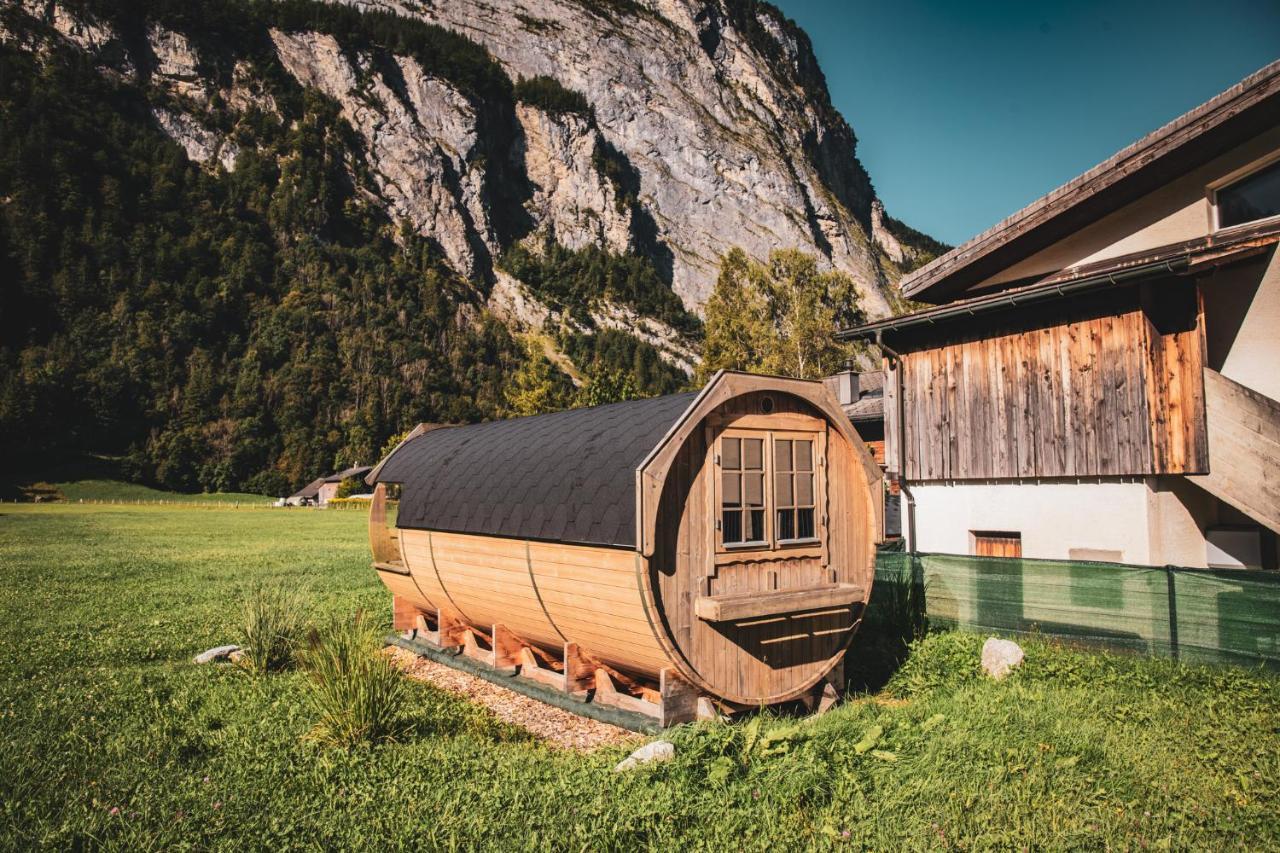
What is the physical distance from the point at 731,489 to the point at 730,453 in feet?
1.26

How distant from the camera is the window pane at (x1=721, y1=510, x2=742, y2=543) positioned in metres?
8.15

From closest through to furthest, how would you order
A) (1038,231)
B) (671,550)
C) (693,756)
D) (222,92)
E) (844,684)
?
1. (693,756)
2. (671,550)
3. (844,684)
4. (1038,231)
5. (222,92)

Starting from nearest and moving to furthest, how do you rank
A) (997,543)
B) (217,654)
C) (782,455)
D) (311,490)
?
(782,455), (217,654), (997,543), (311,490)

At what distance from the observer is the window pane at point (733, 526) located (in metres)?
8.15

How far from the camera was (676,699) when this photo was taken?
761cm

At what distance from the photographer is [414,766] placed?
21.4 ft

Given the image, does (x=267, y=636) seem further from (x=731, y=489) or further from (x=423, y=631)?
(x=731, y=489)

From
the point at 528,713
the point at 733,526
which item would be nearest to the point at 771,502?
the point at 733,526

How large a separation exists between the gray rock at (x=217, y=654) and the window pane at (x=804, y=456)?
8.03 meters

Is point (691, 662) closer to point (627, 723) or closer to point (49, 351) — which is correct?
point (627, 723)

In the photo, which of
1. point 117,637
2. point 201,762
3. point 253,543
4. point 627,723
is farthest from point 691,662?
point 253,543

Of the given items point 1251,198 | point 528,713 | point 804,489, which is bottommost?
point 528,713

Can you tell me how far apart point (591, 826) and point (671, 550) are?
9.30 ft

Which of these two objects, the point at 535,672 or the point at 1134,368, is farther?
the point at 1134,368
